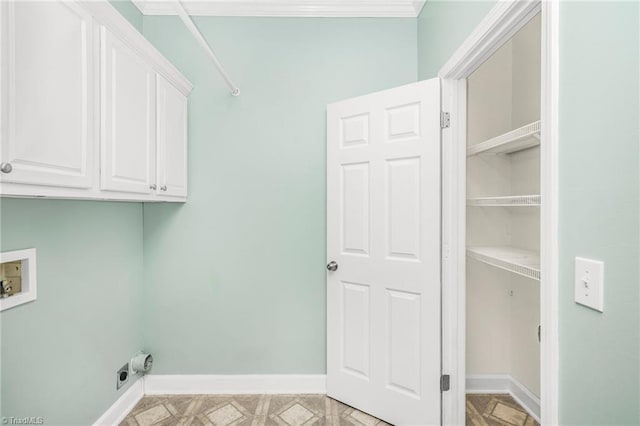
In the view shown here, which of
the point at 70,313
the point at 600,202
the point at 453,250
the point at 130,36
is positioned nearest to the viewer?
the point at 600,202

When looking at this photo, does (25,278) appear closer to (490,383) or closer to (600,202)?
(600,202)

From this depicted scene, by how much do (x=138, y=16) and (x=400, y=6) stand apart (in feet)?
5.85

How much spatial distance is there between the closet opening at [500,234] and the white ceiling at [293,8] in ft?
2.34

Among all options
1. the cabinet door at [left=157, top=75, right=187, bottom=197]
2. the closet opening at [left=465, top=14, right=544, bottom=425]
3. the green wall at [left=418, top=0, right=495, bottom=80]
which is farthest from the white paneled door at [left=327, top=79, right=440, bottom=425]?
the cabinet door at [left=157, top=75, right=187, bottom=197]

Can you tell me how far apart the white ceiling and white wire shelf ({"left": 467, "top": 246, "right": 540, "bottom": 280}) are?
167 centimetres

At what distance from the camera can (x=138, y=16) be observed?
196 centimetres

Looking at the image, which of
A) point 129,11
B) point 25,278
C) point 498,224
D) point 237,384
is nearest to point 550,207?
point 498,224

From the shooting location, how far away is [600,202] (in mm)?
744

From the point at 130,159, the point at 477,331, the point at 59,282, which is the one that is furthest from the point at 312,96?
the point at 477,331

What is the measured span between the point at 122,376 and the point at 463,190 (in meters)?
2.31

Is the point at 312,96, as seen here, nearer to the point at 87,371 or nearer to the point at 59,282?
the point at 59,282

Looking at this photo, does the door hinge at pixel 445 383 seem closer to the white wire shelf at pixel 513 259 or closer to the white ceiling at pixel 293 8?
the white wire shelf at pixel 513 259

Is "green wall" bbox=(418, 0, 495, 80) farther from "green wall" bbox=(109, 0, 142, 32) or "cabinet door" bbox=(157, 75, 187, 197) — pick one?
"green wall" bbox=(109, 0, 142, 32)

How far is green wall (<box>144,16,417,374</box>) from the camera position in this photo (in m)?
2.02
